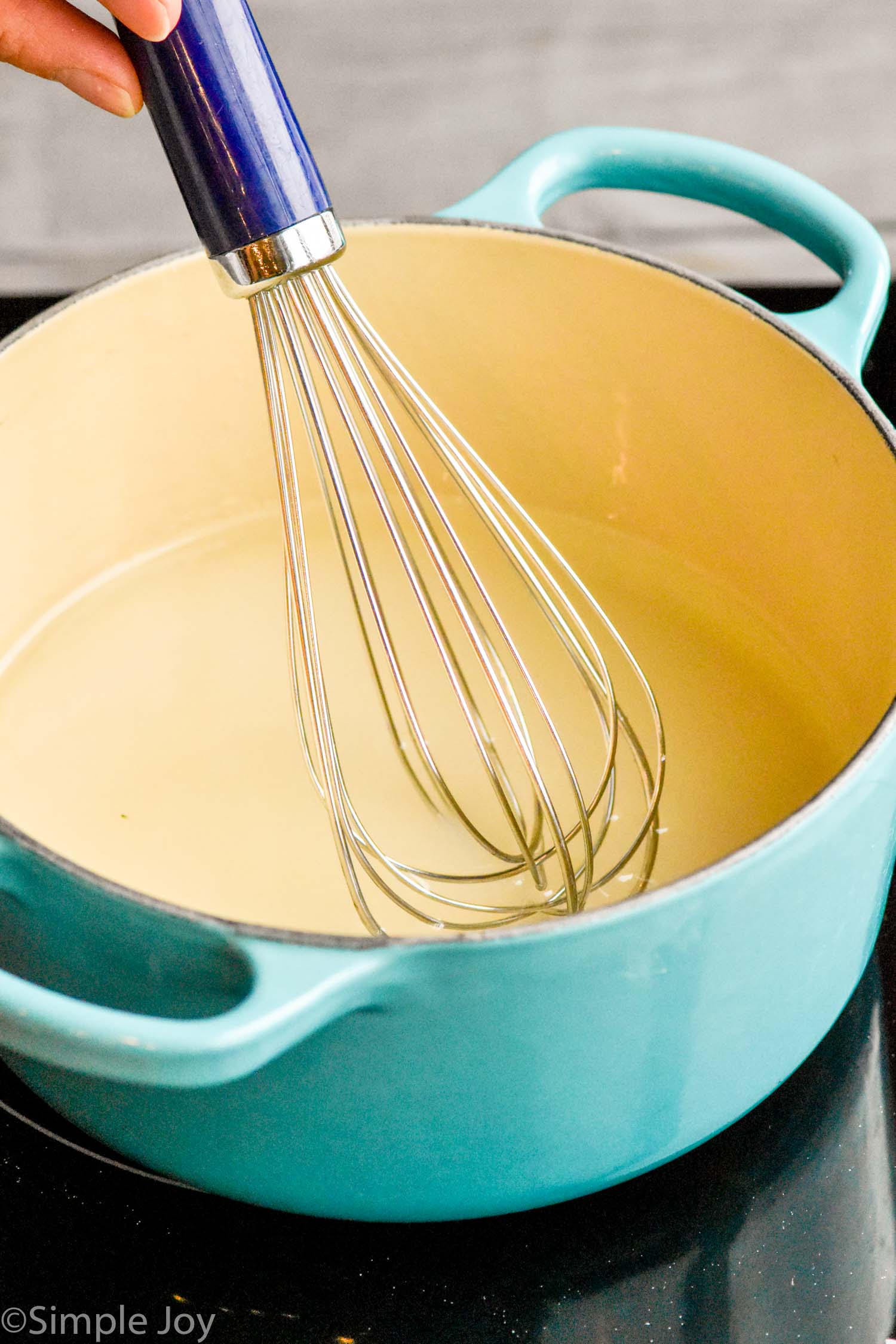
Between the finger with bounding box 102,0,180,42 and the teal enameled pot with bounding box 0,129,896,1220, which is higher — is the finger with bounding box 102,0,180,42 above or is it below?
above

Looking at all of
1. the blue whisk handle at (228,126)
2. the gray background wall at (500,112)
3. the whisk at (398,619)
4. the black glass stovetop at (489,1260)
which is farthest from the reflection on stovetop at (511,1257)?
the gray background wall at (500,112)

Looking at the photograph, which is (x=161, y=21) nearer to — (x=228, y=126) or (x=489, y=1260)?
(x=228, y=126)

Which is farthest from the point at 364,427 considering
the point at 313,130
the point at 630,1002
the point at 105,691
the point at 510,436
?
the point at 630,1002

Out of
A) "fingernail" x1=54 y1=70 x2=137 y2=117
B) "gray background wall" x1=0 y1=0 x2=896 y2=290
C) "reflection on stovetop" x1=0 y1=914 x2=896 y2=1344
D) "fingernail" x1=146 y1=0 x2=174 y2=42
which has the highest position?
"gray background wall" x1=0 y1=0 x2=896 y2=290

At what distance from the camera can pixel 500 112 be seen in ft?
2.83

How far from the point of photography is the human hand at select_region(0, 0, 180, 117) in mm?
380

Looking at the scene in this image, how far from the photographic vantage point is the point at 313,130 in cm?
85

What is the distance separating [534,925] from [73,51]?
28 cm

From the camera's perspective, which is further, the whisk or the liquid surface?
the liquid surface

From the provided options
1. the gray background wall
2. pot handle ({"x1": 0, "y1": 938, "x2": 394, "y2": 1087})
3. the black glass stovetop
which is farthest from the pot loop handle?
the gray background wall

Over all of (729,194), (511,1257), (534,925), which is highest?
(729,194)

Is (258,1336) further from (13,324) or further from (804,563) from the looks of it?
(13,324)

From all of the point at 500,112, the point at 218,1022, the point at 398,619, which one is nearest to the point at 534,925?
the point at 218,1022

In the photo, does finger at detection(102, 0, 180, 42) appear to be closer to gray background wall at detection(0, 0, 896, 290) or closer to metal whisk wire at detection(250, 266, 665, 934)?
metal whisk wire at detection(250, 266, 665, 934)
